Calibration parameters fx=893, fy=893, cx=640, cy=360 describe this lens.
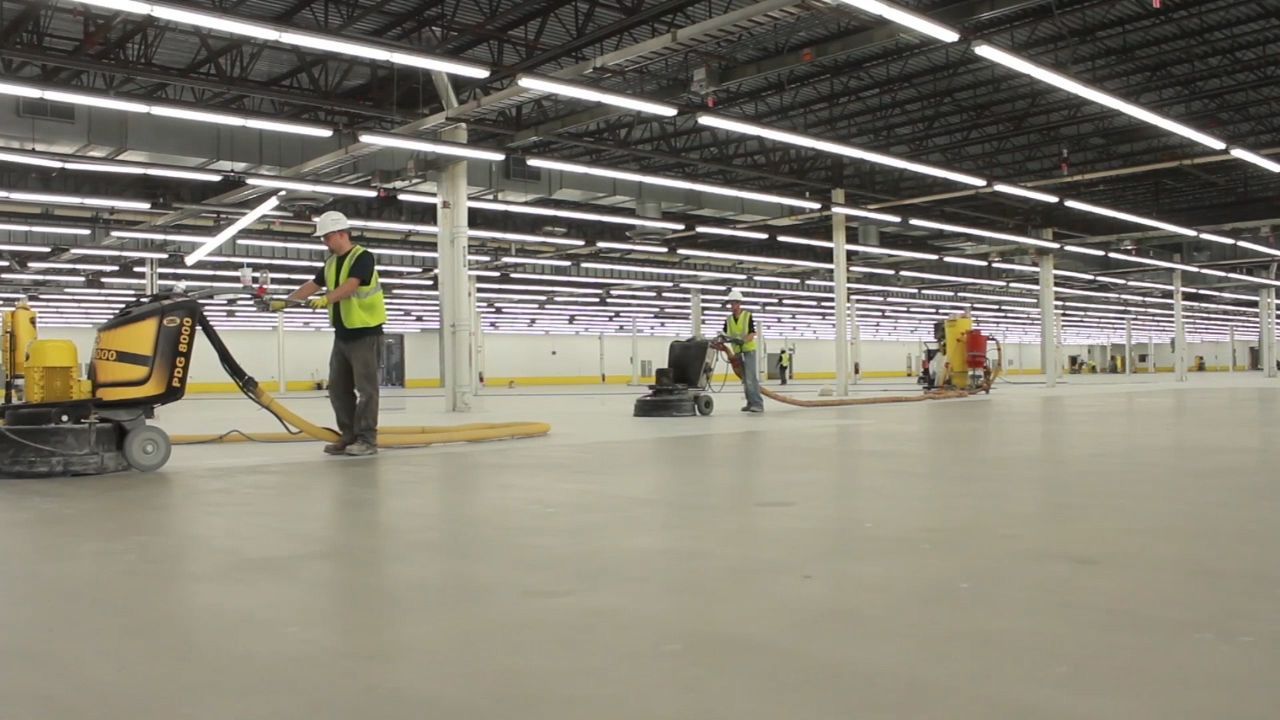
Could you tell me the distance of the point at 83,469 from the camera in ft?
17.4

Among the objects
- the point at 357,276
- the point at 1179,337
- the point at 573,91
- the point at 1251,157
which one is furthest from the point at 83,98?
the point at 1179,337

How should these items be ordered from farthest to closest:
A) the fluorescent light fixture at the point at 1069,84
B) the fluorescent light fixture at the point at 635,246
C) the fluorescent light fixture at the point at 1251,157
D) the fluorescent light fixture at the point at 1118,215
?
the fluorescent light fixture at the point at 635,246, the fluorescent light fixture at the point at 1118,215, the fluorescent light fixture at the point at 1251,157, the fluorescent light fixture at the point at 1069,84

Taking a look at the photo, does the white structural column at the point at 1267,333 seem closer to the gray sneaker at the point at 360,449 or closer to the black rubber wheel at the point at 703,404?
the black rubber wheel at the point at 703,404

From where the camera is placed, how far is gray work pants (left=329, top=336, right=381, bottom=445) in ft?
21.2

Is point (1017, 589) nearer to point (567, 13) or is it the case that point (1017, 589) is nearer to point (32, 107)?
point (567, 13)

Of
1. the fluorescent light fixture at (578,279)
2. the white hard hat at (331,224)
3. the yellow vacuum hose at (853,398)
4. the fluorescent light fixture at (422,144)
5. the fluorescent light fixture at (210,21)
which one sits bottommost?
the yellow vacuum hose at (853,398)

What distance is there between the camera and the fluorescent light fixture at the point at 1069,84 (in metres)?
10.0

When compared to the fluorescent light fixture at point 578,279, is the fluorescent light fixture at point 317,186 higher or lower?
higher

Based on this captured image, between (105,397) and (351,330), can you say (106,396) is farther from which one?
(351,330)

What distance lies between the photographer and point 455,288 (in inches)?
574

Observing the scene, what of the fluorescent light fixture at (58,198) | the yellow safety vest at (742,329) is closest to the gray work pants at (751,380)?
the yellow safety vest at (742,329)

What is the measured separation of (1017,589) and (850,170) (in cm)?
2103

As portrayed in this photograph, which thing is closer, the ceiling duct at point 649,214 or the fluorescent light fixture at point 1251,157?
the fluorescent light fixture at point 1251,157

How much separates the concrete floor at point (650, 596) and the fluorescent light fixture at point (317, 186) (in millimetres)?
→ 10929
